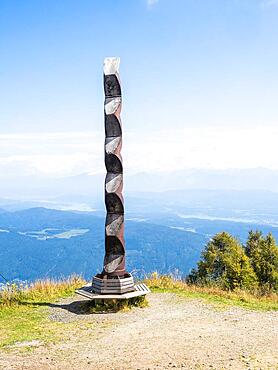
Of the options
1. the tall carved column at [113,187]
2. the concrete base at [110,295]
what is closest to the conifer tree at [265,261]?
the concrete base at [110,295]

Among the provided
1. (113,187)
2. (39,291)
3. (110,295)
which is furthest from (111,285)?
(39,291)

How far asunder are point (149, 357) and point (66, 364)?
162 cm

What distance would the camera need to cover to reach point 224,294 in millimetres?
14906

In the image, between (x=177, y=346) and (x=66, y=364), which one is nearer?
(x=66, y=364)

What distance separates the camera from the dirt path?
8141 mm

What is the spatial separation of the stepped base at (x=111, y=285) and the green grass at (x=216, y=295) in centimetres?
276

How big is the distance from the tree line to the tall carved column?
37.5 ft

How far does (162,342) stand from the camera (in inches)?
370

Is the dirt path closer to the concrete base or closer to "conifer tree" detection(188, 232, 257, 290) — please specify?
the concrete base

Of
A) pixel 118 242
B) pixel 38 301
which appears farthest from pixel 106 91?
pixel 38 301

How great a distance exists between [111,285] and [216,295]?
4202mm

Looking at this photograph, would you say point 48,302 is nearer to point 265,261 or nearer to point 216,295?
point 216,295

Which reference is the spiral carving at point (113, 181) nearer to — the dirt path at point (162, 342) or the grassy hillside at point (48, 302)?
the dirt path at point (162, 342)

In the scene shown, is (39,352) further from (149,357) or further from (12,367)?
(149,357)
